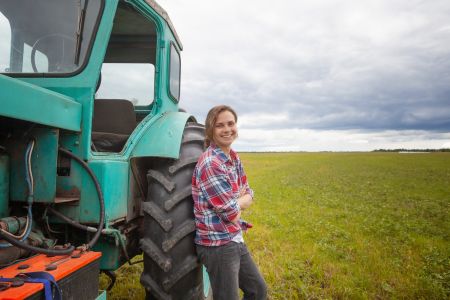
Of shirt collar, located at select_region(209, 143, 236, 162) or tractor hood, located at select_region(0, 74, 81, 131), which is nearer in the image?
tractor hood, located at select_region(0, 74, 81, 131)

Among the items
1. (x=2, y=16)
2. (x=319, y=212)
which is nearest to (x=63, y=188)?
(x=2, y=16)

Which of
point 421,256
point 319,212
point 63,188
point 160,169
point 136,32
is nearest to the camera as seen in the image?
point 63,188

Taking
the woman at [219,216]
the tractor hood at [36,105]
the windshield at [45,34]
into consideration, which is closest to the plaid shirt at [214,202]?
the woman at [219,216]

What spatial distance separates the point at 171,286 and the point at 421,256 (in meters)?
4.60

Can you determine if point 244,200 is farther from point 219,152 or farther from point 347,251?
point 347,251

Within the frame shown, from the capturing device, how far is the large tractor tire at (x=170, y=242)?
83.1 inches

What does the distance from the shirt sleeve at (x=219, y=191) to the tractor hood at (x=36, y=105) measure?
836 millimetres

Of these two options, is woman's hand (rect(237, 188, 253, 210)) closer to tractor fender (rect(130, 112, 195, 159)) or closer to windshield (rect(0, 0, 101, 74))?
tractor fender (rect(130, 112, 195, 159))

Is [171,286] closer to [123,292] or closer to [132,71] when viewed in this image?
[123,292]

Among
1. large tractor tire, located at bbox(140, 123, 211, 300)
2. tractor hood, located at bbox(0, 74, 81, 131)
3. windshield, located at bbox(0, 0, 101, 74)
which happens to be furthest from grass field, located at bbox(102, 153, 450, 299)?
windshield, located at bbox(0, 0, 101, 74)

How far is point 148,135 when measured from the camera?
2508 millimetres

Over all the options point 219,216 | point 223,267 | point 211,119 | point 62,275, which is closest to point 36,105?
point 62,275

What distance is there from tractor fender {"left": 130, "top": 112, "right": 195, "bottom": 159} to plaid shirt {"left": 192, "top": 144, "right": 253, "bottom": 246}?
0.32 m

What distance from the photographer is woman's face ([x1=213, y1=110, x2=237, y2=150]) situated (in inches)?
89.2
